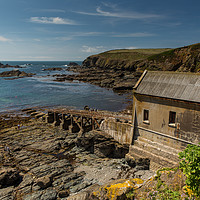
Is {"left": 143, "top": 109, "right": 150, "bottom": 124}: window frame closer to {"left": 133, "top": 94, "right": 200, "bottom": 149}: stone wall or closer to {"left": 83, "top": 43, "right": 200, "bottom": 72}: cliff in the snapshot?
{"left": 133, "top": 94, "right": 200, "bottom": 149}: stone wall

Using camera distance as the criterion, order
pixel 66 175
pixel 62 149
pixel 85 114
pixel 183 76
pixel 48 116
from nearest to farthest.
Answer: pixel 183 76 < pixel 66 175 < pixel 62 149 < pixel 85 114 < pixel 48 116

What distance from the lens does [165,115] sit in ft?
52.5

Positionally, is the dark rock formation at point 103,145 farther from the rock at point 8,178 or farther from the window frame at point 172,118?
the rock at point 8,178

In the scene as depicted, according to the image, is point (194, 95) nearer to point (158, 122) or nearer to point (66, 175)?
point (158, 122)

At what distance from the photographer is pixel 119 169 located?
18188 millimetres

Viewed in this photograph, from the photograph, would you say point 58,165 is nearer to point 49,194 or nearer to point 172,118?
point 49,194

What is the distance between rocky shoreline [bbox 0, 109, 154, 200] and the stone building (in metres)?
2.20

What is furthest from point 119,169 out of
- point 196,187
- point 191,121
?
point 196,187

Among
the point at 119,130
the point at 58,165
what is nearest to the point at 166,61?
the point at 119,130

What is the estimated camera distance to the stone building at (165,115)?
14.5 m

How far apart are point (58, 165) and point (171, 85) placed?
47.7 ft

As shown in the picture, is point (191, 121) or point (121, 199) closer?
point (121, 199)

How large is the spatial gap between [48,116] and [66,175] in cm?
1843

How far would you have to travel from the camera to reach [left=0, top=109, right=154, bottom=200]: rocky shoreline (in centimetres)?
1533
